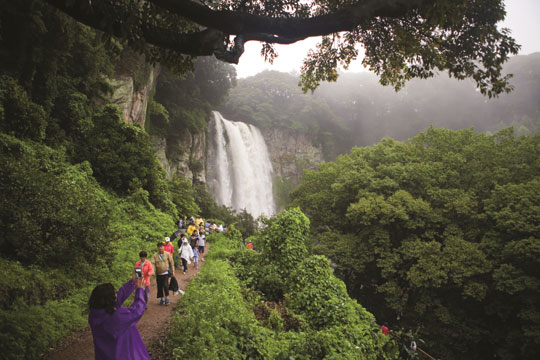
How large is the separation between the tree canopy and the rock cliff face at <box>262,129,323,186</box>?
40.5 m

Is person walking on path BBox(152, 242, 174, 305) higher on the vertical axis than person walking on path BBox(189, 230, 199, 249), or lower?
higher

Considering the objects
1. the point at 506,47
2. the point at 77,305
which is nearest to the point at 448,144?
the point at 506,47

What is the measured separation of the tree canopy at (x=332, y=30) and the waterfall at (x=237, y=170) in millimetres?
30124

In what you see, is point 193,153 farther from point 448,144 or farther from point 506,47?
point 506,47

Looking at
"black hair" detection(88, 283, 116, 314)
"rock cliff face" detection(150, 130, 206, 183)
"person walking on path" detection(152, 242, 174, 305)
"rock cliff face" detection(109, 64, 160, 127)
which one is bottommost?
"person walking on path" detection(152, 242, 174, 305)

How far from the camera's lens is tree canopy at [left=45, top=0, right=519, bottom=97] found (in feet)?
9.29

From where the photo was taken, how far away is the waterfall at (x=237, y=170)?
34844 millimetres

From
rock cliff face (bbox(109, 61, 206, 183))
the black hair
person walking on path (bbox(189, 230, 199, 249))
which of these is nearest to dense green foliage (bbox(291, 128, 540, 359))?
person walking on path (bbox(189, 230, 199, 249))

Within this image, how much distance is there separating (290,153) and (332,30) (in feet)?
149

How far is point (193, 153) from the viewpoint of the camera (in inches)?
1157

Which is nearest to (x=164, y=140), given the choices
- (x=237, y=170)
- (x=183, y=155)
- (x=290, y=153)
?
(x=183, y=155)

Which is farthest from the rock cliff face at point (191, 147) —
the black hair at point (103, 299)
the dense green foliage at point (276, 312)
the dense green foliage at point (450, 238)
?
the black hair at point (103, 299)

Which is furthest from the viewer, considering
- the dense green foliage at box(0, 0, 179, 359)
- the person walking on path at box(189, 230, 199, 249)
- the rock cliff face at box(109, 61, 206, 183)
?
the rock cliff face at box(109, 61, 206, 183)

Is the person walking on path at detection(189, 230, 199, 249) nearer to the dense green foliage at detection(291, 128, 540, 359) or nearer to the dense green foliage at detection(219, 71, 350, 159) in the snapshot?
the dense green foliage at detection(291, 128, 540, 359)
